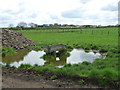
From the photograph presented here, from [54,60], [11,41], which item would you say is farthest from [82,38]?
[54,60]

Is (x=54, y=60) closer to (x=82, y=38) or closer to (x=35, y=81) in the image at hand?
(x=35, y=81)

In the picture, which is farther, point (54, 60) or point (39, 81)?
point (54, 60)

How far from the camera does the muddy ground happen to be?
28.9ft

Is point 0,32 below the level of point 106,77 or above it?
above

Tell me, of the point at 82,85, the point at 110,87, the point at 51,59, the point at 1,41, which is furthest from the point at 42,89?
the point at 1,41

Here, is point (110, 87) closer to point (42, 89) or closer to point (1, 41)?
point (42, 89)

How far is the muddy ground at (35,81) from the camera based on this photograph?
8.81 m

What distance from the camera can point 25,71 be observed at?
1217cm

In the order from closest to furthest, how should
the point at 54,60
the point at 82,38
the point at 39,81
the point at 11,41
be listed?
the point at 39,81 < the point at 54,60 < the point at 11,41 < the point at 82,38

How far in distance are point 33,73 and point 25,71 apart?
2.80 ft

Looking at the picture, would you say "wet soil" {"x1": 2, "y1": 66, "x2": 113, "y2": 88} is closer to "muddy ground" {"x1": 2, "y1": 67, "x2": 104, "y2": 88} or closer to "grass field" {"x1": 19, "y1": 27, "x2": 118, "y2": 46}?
"muddy ground" {"x1": 2, "y1": 67, "x2": 104, "y2": 88}

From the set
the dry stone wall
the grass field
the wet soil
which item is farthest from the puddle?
the grass field

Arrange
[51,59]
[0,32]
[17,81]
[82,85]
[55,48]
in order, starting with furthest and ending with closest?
[0,32], [55,48], [51,59], [17,81], [82,85]

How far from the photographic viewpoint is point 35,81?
9.80 meters
